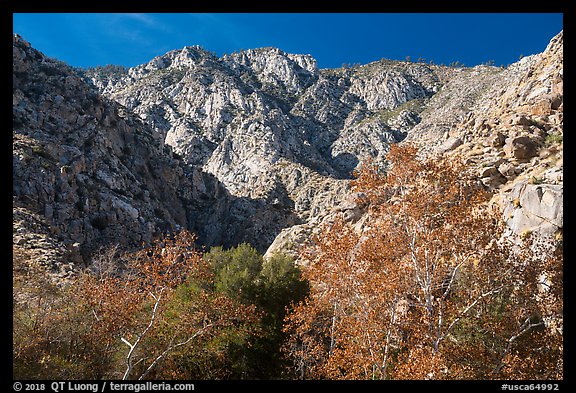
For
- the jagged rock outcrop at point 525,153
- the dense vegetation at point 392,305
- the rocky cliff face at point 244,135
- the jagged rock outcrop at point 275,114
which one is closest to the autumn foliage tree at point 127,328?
the dense vegetation at point 392,305

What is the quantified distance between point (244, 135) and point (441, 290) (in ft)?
311

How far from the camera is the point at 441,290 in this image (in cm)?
1384

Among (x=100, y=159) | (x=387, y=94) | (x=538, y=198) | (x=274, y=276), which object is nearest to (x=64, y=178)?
(x=100, y=159)

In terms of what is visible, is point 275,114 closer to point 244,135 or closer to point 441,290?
point 244,135

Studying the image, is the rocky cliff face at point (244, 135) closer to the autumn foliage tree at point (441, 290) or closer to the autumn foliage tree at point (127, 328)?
the autumn foliage tree at point (441, 290)

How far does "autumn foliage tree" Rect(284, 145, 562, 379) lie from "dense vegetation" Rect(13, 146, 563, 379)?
5 centimetres

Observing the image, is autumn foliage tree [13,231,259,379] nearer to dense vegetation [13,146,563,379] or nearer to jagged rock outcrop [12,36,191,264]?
dense vegetation [13,146,563,379]

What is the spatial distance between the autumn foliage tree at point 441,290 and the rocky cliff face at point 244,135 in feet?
15.7

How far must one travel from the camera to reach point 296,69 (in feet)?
532

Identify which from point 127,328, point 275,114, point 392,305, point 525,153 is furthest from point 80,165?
point 275,114
